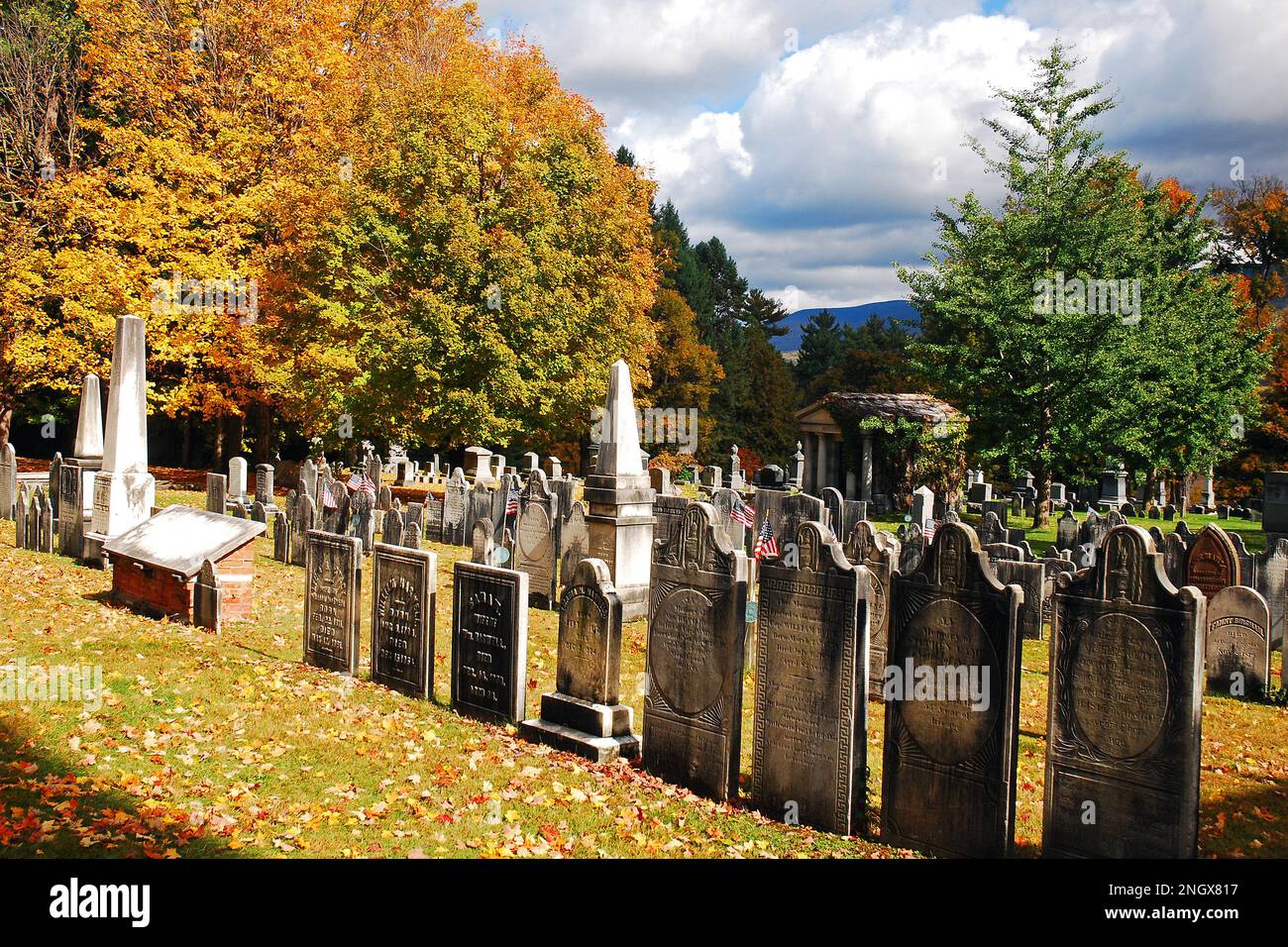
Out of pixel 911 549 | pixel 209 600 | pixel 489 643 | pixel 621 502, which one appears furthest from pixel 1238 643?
pixel 209 600

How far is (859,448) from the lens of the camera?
36.7m

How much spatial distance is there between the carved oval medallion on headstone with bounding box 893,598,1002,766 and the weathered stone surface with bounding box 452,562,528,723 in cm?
320

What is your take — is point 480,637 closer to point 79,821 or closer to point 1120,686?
point 79,821

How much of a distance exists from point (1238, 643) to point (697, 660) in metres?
6.57

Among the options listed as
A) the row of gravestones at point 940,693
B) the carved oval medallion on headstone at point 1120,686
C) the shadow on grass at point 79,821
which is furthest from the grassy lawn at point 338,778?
the carved oval medallion on headstone at point 1120,686

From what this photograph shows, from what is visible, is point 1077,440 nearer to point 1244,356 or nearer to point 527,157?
point 1244,356

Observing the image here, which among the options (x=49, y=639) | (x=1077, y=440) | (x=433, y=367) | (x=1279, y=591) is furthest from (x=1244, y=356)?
(x=49, y=639)

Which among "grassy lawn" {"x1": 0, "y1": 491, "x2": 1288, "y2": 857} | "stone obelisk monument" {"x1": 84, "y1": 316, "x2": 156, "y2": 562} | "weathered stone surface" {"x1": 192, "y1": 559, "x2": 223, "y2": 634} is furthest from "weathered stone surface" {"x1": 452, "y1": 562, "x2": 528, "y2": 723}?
"stone obelisk monument" {"x1": 84, "y1": 316, "x2": 156, "y2": 562}

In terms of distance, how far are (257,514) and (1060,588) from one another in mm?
15273

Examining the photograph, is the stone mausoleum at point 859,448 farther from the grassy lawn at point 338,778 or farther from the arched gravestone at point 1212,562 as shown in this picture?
the grassy lawn at point 338,778

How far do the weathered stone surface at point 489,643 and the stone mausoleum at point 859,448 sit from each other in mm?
27096

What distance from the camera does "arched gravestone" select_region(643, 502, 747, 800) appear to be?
6410 millimetres

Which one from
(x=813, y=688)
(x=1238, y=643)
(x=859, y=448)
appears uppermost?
(x=859, y=448)

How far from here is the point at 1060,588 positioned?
5422mm
